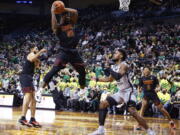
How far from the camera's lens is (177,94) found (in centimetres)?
1428

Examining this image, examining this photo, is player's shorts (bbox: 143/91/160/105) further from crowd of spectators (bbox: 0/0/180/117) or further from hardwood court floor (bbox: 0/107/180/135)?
crowd of spectators (bbox: 0/0/180/117)

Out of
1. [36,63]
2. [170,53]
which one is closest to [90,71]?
[170,53]

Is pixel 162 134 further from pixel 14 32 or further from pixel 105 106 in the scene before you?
pixel 14 32

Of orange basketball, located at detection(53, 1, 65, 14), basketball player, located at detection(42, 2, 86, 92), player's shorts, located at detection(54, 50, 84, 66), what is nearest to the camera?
orange basketball, located at detection(53, 1, 65, 14)

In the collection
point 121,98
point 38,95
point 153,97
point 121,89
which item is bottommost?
point 38,95

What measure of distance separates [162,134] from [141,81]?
231 centimetres

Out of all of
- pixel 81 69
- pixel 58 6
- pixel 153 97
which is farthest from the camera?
pixel 153 97

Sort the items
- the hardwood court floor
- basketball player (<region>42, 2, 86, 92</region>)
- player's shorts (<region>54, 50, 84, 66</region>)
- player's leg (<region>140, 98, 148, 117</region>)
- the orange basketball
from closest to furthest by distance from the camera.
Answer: the orange basketball
basketball player (<region>42, 2, 86, 92</region>)
player's shorts (<region>54, 50, 84, 66</region>)
the hardwood court floor
player's leg (<region>140, 98, 148, 117</region>)

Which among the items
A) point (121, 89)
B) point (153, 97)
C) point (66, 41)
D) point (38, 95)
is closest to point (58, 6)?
point (66, 41)

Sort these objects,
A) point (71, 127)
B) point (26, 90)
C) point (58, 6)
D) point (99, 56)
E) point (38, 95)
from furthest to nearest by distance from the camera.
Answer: point (99, 56), point (38, 95), point (71, 127), point (26, 90), point (58, 6)

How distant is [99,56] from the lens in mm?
21641

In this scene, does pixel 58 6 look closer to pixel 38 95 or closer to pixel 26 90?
pixel 26 90

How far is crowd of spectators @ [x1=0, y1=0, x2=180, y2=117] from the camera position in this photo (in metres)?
16.3

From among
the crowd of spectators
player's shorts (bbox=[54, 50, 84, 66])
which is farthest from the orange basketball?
the crowd of spectators
